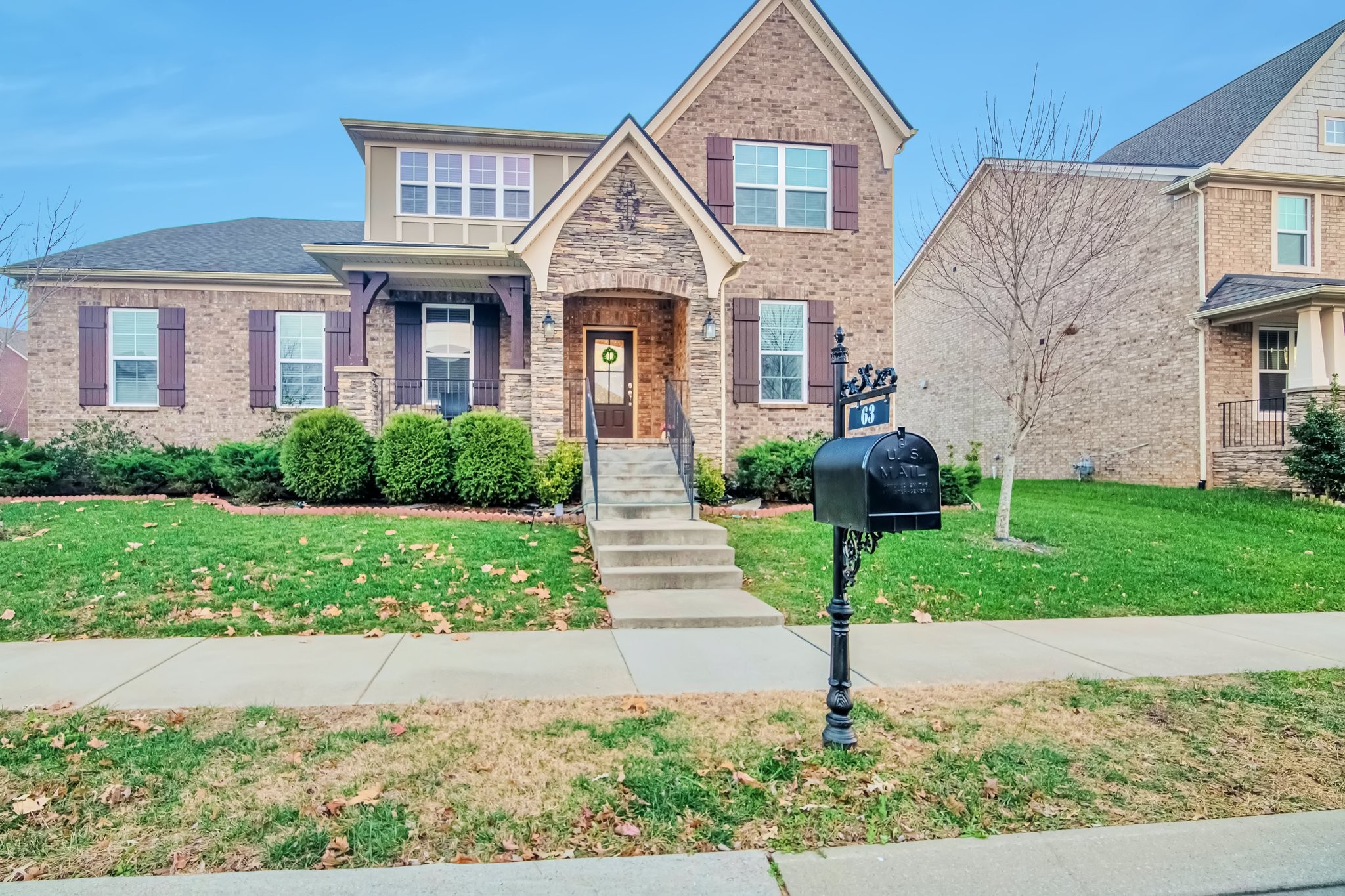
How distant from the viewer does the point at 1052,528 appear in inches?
425

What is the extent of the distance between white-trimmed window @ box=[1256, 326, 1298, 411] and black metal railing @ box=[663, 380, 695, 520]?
38.9ft

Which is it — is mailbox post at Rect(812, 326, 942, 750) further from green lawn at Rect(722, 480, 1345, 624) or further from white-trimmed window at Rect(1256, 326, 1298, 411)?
white-trimmed window at Rect(1256, 326, 1298, 411)

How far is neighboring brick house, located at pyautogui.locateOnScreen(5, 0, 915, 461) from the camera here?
15008 mm

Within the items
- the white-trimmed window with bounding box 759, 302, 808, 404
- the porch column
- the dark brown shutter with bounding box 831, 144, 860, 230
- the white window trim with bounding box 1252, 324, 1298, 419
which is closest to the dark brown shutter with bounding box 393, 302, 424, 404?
the white-trimmed window with bounding box 759, 302, 808, 404

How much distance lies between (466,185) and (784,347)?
287 inches

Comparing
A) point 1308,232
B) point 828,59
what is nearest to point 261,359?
point 828,59

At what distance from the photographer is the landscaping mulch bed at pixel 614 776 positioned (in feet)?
9.67

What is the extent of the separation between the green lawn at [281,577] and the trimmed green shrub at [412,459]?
1331mm

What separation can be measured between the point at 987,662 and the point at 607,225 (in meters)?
9.02

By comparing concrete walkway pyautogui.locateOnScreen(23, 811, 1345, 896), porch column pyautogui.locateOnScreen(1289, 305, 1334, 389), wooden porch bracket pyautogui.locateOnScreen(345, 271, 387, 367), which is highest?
wooden porch bracket pyautogui.locateOnScreen(345, 271, 387, 367)

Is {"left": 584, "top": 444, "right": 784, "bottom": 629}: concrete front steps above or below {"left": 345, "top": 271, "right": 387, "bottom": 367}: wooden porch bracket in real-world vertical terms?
below

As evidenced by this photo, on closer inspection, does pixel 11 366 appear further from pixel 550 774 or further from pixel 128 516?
pixel 550 774

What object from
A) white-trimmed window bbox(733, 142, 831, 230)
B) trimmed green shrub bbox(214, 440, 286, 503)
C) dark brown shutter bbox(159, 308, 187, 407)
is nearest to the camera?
trimmed green shrub bbox(214, 440, 286, 503)

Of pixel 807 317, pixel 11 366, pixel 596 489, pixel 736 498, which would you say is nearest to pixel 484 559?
pixel 596 489
